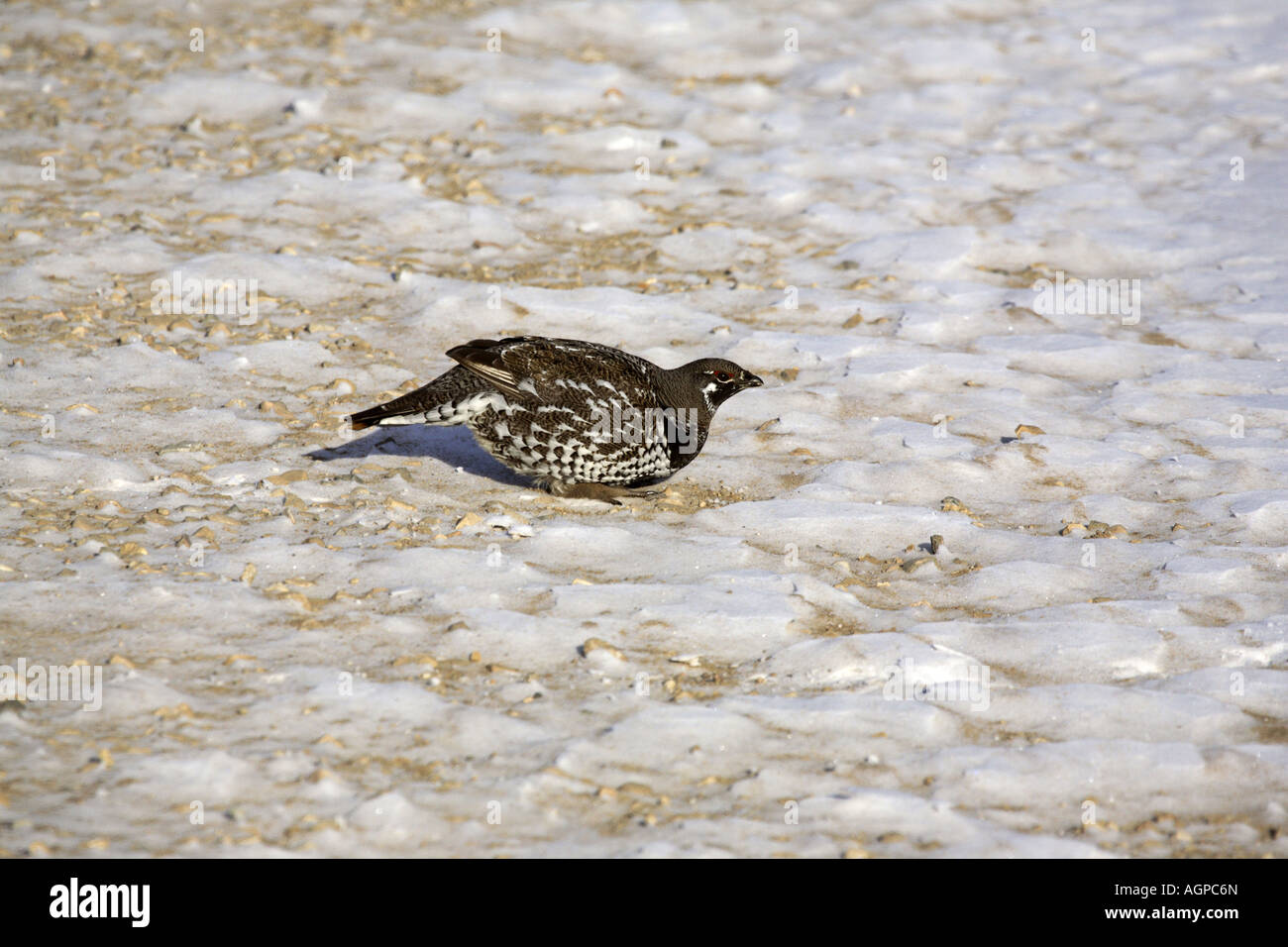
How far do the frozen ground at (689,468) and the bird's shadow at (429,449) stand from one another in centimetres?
5

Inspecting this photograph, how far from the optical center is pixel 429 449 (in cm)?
852

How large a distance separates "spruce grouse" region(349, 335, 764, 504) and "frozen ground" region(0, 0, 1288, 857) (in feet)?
0.96

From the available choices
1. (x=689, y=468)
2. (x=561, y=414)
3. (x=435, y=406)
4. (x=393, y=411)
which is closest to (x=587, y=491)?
(x=561, y=414)

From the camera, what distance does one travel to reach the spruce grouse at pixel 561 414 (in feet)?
25.0

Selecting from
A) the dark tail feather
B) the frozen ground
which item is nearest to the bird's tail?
the dark tail feather

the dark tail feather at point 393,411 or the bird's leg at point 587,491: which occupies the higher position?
the dark tail feather at point 393,411

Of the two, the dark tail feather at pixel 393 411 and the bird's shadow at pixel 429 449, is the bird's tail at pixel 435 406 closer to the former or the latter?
the dark tail feather at pixel 393 411

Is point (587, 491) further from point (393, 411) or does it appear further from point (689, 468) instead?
point (393, 411)

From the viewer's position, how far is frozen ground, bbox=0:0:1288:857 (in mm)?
5355

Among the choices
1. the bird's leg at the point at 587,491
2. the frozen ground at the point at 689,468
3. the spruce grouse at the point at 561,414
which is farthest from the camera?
the bird's leg at the point at 587,491

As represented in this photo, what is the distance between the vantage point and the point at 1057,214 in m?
11.9

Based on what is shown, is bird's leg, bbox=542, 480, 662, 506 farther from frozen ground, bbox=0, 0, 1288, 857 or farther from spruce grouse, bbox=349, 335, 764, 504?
frozen ground, bbox=0, 0, 1288, 857

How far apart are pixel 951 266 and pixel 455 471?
5237mm

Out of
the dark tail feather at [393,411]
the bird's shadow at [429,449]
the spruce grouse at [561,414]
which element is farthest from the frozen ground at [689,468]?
the dark tail feather at [393,411]
